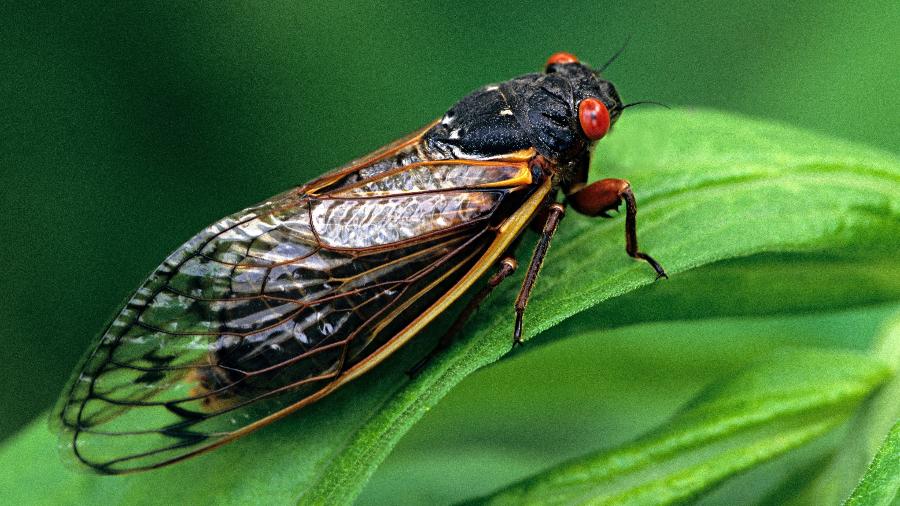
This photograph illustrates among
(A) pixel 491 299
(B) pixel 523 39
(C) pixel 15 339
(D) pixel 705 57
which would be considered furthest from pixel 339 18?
(A) pixel 491 299

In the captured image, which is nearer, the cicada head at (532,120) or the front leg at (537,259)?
the front leg at (537,259)

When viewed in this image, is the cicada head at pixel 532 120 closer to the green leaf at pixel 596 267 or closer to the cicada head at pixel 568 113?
the cicada head at pixel 568 113

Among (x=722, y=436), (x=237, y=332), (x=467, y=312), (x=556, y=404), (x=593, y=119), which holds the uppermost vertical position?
(x=593, y=119)

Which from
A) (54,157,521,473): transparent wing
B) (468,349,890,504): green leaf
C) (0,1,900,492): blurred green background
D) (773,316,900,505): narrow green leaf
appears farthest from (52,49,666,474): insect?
(0,1,900,492): blurred green background

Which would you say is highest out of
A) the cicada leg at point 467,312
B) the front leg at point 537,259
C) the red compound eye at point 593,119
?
the red compound eye at point 593,119

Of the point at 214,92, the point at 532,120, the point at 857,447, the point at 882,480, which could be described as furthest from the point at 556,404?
the point at 214,92

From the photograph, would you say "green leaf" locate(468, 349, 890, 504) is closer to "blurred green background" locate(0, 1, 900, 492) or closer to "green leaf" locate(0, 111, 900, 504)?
"green leaf" locate(0, 111, 900, 504)

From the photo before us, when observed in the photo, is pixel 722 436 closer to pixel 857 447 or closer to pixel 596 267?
pixel 857 447

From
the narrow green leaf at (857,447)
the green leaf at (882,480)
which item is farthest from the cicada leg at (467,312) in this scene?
the green leaf at (882,480)
